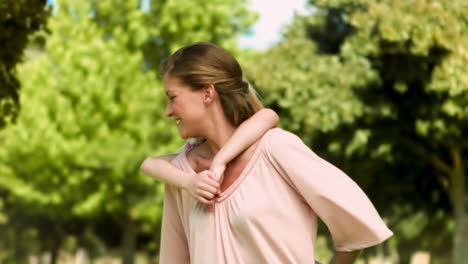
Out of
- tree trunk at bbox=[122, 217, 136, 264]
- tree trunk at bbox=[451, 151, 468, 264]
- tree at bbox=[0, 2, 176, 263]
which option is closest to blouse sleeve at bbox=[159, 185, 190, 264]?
tree trunk at bbox=[451, 151, 468, 264]

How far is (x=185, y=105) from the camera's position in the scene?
3328 mm

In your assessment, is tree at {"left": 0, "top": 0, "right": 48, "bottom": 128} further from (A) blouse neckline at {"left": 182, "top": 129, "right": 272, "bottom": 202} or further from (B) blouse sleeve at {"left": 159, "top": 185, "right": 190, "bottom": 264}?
(A) blouse neckline at {"left": 182, "top": 129, "right": 272, "bottom": 202}

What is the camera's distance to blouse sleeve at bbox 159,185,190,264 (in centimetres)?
352

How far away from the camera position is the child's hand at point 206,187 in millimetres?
3201

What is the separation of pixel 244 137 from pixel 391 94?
56.6 ft

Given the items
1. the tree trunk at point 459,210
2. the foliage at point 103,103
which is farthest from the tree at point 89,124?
the tree trunk at point 459,210

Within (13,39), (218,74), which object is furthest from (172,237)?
(13,39)

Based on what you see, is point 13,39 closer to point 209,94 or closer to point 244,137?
point 209,94

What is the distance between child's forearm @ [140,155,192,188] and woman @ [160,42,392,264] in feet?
0.28

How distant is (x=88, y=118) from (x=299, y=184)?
27.5 metres

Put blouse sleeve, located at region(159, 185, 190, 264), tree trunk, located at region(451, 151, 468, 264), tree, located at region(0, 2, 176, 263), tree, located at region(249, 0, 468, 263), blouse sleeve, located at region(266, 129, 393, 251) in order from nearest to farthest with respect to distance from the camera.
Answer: blouse sleeve, located at region(266, 129, 393, 251), blouse sleeve, located at region(159, 185, 190, 264), tree, located at region(249, 0, 468, 263), tree trunk, located at region(451, 151, 468, 264), tree, located at region(0, 2, 176, 263)

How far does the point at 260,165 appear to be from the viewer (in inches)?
128

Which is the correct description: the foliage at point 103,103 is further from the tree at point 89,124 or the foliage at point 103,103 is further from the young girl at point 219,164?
the young girl at point 219,164

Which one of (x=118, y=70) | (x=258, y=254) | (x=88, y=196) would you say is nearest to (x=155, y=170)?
(x=258, y=254)
